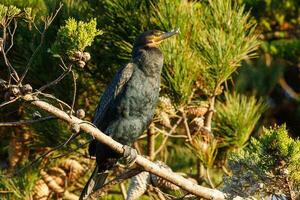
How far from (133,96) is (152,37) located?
254 millimetres

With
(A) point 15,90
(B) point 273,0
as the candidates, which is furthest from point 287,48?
(A) point 15,90

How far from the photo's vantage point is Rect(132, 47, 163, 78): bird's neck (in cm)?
377

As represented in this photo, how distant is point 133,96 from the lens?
3779 mm

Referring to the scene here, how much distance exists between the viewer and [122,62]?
4074 millimetres

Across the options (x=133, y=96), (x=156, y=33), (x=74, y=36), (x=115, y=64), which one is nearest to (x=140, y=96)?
(x=133, y=96)

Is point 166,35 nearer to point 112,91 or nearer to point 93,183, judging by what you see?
point 112,91

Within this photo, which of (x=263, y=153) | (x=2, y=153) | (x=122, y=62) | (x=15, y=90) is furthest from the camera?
(x=2, y=153)

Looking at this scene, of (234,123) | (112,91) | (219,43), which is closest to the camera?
(112,91)

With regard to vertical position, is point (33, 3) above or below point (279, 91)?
above

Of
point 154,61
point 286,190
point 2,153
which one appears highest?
point 154,61

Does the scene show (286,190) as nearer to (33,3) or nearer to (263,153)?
(263,153)

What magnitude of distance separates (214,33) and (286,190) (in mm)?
1108

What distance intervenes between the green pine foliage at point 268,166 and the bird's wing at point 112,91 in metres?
0.79

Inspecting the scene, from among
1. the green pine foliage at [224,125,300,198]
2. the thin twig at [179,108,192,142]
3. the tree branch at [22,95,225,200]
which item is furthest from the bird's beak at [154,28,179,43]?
the green pine foliage at [224,125,300,198]
